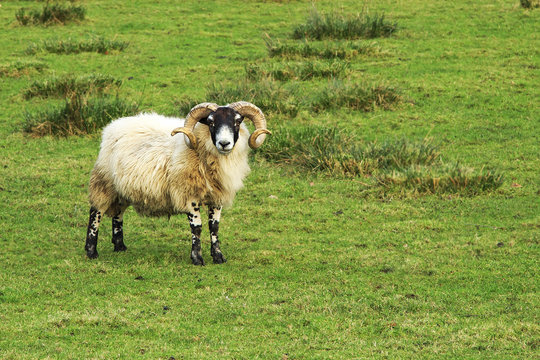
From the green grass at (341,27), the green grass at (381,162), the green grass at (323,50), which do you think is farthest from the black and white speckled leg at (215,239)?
the green grass at (341,27)

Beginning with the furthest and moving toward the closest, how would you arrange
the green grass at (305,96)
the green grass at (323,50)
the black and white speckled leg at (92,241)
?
the green grass at (323,50) < the green grass at (305,96) < the black and white speckled leg at (92,241)

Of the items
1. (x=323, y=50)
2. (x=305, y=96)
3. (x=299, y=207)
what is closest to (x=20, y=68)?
(x=305, y=96)

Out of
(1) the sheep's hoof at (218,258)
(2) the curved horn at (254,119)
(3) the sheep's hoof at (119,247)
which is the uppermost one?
(2) the curved horn at (254,119)

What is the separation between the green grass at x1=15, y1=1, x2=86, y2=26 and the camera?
20.9m

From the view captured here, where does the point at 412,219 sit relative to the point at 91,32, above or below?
below

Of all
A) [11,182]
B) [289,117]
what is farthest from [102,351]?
[289,117]

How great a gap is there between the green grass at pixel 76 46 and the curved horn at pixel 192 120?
1038 cm

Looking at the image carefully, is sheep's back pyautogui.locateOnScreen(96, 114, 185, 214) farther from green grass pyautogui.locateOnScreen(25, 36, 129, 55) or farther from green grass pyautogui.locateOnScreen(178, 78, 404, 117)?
green grass pyautogui.locateOnScreen(25, 36, 129, 55)

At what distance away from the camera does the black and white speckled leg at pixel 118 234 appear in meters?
9.68

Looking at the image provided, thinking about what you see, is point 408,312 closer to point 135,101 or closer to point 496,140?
point 496,140

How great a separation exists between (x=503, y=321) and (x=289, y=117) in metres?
7.94

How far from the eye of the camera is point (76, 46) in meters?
18.7

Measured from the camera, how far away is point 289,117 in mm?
14586

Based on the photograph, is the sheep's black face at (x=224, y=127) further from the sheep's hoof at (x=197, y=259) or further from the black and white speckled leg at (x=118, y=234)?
the black and white speckled leg at (x=118, y=234)
